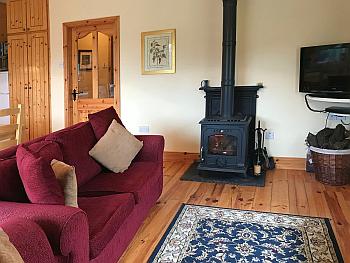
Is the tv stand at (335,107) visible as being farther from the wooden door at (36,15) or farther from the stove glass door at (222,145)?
the wooden door at (36,15)

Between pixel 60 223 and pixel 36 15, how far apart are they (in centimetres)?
505

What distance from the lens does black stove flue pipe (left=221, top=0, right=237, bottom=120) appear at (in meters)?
3.77

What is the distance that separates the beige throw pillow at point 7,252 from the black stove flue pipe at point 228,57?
3.12 meters

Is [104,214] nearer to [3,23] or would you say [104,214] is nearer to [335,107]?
[335,107]

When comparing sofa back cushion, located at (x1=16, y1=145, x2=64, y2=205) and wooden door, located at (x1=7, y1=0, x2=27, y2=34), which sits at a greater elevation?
wooden door, located at (x1=7, y1=0, x2=27, y2=34)

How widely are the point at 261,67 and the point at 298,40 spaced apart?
55 cm

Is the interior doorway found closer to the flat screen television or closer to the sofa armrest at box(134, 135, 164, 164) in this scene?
the sofa armrest at box(134, 135, 164, 164)

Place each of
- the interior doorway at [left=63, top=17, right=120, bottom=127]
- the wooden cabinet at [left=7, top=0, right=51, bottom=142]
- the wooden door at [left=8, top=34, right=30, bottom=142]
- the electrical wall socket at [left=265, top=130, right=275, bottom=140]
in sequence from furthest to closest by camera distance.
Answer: the wooden door at [left=8, top=34, right=30, bottom=142]
the wooden cabinet at [left=7, top=0, right=51, bottom=142]
the interior doorway at [left=63, top=17, right=120, bottom=127]
the electrical wall socket at [left=265, top=130, right=275, bottom=140]

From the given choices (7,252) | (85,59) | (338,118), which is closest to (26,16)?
(85,59)

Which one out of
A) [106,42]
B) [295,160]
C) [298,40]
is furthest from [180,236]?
[106,42]

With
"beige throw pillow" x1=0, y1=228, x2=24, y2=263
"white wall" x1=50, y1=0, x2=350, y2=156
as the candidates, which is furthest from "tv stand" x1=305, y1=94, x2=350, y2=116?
"beige throw pillow" x1=0, y1=228, x2=24, y2=263

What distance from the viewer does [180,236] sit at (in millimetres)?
2426

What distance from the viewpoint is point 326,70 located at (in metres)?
3.77

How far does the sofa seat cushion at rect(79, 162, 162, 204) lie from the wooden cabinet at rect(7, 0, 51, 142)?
3.34 meters
